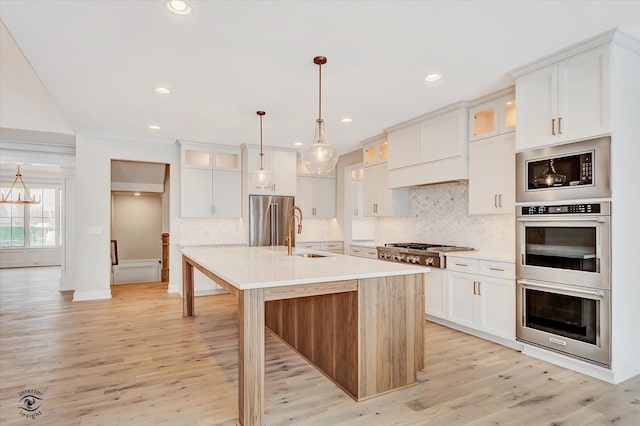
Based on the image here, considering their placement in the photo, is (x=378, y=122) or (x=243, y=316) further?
(x=378, y=122)

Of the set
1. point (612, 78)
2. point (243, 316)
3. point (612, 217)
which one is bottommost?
point (243, 316)

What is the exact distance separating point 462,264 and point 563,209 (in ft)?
3.86

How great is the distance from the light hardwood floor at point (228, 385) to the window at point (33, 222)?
7.15 metres

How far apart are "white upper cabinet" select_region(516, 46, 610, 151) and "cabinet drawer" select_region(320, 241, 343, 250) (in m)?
4.05

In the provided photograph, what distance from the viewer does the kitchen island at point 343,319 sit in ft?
6.70

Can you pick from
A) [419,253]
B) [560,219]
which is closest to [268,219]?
[419,253]

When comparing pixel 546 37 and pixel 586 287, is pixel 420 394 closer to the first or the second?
pixel 586 287

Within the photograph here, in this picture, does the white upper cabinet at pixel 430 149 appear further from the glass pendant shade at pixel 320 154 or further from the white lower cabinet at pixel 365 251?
the glass pendant shade at pixel 320 154

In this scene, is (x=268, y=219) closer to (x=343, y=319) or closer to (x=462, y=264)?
(x=462, y=264)

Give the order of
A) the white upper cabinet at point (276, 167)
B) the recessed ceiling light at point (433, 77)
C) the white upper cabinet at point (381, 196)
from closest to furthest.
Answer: the recessed ceiling light at point (433, 77)
the white upper cabinet at point (381, 196)
the white upper cabinet at point (276, 167)

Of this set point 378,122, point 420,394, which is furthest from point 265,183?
point 420,394

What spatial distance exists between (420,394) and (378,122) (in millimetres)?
3357

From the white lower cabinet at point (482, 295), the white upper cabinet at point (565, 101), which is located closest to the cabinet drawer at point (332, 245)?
the white lower cabinet at point (482, 295)

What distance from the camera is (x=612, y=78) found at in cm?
260
